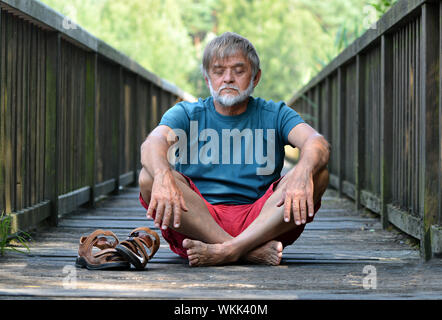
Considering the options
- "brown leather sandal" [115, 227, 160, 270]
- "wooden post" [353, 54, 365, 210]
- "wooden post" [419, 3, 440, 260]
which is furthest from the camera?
"wooden post" [353, 54, 365, 210]

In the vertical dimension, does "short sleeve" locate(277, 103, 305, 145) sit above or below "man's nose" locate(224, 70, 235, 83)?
below

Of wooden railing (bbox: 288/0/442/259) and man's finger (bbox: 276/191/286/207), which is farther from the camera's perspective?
wooden railing (bbox: 288/0/442/259)

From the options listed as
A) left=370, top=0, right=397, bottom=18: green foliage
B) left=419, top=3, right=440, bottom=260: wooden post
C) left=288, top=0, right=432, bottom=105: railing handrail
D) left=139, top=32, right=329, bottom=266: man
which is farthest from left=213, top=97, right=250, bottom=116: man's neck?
left=370, top=0, right=397, bottom=18: green foliage

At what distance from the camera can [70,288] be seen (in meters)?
2.45

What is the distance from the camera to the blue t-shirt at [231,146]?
10.8 ft

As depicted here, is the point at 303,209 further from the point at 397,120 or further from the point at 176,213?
the point at 397,120

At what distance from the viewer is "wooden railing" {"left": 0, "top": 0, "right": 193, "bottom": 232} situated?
3732mm

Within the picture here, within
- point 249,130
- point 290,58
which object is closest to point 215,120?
point 249,130

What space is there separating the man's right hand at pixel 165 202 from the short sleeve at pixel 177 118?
47cm

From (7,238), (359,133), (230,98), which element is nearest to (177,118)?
(230,98)

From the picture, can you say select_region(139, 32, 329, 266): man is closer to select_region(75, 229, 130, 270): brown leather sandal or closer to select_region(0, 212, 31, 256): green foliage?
select_region(75, 229, 130, 270): brown leather sandal

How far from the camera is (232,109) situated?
3391 mm

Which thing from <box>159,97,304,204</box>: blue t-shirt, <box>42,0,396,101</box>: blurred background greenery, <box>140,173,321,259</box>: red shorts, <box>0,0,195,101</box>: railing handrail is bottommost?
<box>140,173,321,259</box>: red shorts

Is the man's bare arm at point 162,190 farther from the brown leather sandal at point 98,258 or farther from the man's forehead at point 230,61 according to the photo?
the man's forehead at point 230,61
